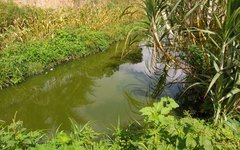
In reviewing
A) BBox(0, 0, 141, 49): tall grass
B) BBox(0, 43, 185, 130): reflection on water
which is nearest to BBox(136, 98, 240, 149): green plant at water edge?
BBox(0, 43, 185, 130): reflection on water

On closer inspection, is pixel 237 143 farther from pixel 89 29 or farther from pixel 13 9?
pixel 13 9

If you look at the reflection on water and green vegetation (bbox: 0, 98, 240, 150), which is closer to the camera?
green vegetation (bbox: 0, 98, 240, 150)

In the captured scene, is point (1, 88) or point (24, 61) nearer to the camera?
point (1, 88)

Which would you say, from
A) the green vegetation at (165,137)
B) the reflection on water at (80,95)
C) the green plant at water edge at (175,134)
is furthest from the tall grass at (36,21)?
the green plant at water edge at (175,134)

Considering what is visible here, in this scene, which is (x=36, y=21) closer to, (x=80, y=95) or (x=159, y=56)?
(x=80, y=95)

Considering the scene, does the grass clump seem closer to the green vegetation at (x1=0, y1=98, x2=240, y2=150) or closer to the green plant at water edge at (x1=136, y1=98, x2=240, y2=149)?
the green vegetation at (x1=0, y1=98, x2=240, y2=150)

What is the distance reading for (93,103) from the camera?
229 inches

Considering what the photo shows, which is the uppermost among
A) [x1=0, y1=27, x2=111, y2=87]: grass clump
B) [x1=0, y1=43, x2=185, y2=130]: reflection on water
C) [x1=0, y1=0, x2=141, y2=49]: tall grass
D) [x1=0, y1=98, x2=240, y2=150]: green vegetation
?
[x1=0, y1=0, x2=141, y2=49]: tall grass

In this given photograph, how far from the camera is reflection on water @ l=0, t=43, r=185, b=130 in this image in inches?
208

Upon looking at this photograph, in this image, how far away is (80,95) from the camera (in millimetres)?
6285

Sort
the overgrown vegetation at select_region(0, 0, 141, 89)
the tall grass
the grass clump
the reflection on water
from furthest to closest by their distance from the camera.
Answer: the tall grass
the overgrown vegetation at select_region(0, 0, 141, 89)
the grass clump
the reflection on water

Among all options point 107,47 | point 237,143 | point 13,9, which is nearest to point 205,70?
point 237,143

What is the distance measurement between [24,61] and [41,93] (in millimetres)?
1083

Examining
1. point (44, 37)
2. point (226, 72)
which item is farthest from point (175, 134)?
point (44, 37)
